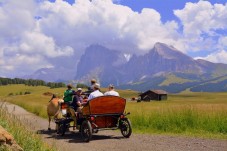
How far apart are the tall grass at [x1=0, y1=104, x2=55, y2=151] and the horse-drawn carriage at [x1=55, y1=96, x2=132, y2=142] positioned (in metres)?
4.67

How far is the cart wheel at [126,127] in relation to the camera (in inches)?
614

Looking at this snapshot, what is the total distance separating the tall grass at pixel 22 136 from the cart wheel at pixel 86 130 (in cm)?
438

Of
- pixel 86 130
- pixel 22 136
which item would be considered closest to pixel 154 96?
pixel 86 130

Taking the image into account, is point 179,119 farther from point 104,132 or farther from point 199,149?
point 199,149

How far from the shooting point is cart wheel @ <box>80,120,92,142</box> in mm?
14867

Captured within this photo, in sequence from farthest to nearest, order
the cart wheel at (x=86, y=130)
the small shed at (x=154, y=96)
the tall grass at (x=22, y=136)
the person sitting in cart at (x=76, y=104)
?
the small shed at (x=154, y=96) < the person sitting in cart at (x=76, y=104) < the cart wheel at (x=86, y=130) < the tall grass at (x=22, y=136)

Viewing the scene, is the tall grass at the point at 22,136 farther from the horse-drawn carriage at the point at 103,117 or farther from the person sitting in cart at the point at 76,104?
the person sitting in cart at the point at 76,104

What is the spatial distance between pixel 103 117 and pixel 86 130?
39.0 inches

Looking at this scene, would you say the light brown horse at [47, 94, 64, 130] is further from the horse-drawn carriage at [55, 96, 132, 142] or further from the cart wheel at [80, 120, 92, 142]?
the cart wheel at [80, 120, 92, 142]

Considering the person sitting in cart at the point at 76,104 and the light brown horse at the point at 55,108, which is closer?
the person sitting in cart at the point at 76,104

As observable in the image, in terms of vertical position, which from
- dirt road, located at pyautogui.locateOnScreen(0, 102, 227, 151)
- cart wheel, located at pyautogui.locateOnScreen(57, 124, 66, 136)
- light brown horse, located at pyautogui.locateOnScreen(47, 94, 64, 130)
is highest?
light brown horse, located at pyautogui.locateOnScreen(47, 94, 64, 130)

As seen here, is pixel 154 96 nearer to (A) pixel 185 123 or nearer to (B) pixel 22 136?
(A) pixel 185 123

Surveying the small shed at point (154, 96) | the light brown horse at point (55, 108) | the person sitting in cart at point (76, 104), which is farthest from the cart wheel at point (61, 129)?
the small shed at point (154, 96)

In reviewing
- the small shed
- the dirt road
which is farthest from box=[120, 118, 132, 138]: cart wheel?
the small shed
